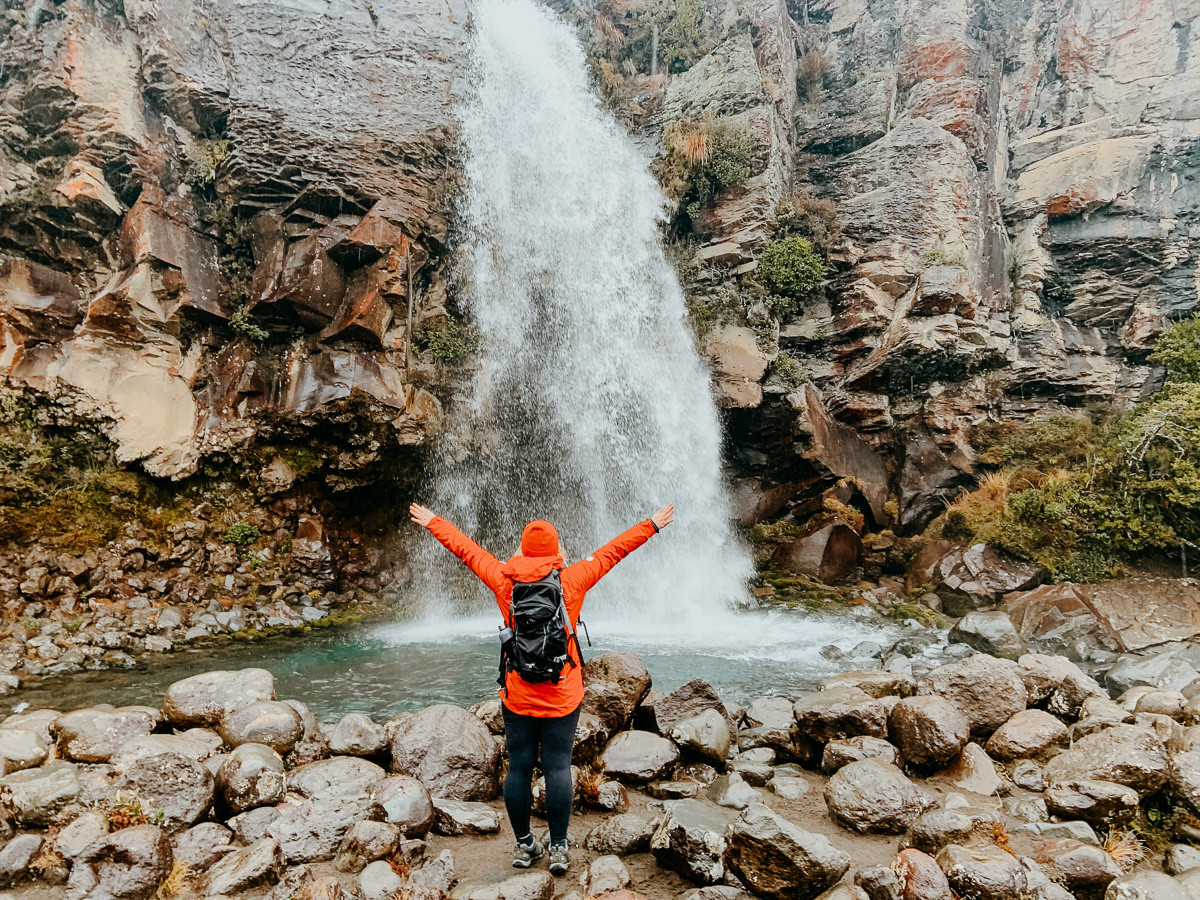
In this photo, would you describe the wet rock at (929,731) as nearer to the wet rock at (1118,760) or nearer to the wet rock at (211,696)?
the wet rock at (1118,760)

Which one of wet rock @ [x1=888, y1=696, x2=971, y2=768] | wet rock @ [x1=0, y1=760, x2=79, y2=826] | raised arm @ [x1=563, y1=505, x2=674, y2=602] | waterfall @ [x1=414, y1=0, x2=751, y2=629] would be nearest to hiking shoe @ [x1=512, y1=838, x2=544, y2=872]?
Result: raised arm @ [x1=563, y1=505, x2=674, y2=602]

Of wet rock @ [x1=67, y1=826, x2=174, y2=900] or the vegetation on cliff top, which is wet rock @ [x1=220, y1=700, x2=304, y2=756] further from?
the vegetation on cliff top

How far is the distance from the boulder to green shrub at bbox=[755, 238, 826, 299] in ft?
38.8

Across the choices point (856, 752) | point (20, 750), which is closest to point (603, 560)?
point (856, 752)

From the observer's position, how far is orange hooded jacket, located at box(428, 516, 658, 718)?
3.38 meters

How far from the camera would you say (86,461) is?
10742 millimetres

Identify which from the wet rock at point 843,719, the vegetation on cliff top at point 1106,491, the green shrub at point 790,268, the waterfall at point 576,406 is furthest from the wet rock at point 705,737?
the green shrub at point 790,268

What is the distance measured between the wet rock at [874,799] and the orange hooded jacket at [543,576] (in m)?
2.15

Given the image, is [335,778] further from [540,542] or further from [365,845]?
[540,542]

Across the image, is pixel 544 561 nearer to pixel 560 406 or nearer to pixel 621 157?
pixel 560 406

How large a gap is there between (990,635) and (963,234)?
10.5m

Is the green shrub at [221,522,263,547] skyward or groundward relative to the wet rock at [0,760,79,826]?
groundward

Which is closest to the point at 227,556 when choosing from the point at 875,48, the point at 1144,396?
the point at 1144,396

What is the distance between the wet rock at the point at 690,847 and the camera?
3.50 metres
